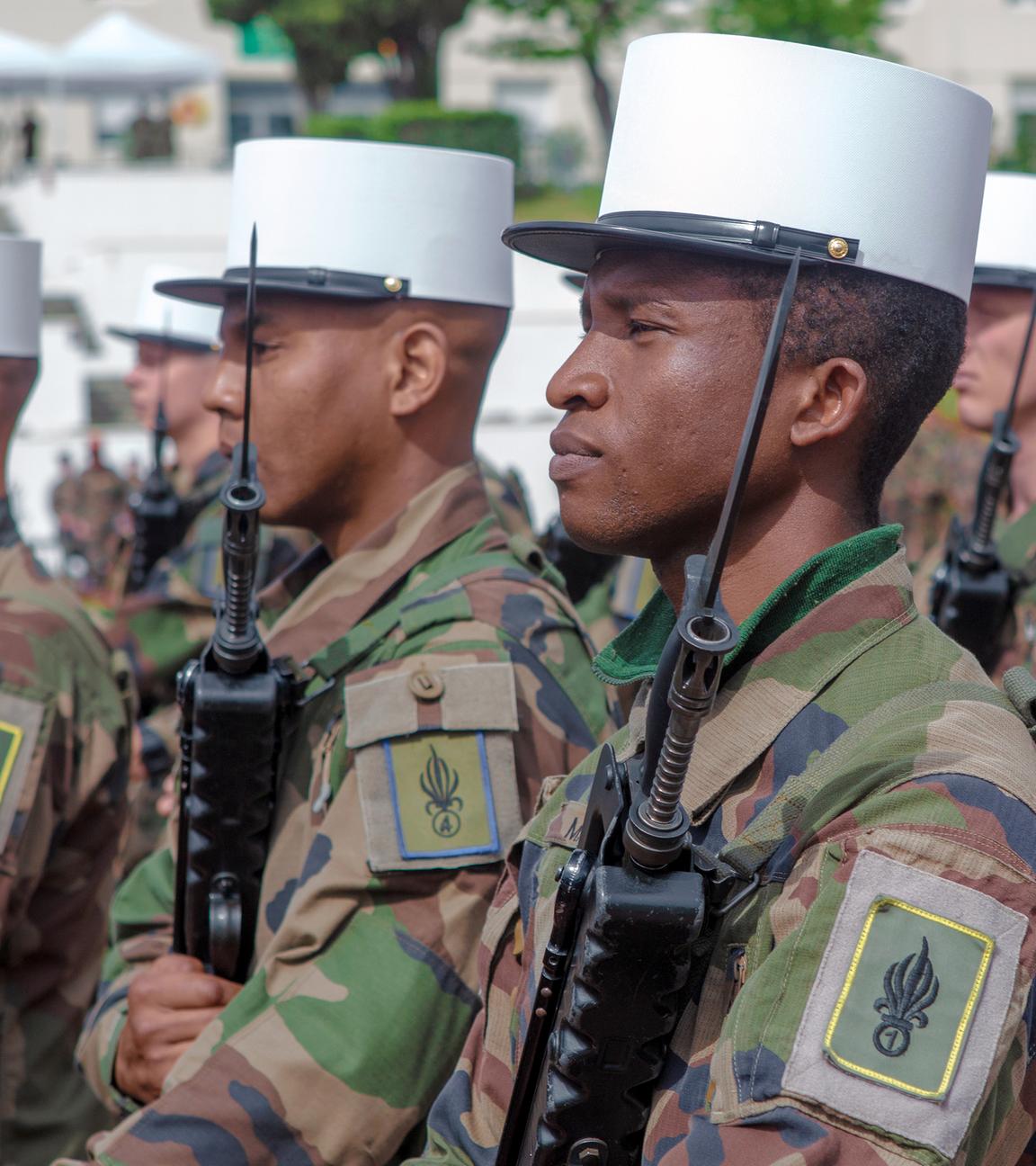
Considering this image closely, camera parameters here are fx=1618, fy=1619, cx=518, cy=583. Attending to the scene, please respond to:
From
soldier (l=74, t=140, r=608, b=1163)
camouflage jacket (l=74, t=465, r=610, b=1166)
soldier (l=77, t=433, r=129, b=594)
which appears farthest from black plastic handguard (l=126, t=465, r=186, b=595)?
soldier (l=77, t=433, r=129, b=594)

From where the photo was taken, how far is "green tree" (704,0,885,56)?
2061 cm

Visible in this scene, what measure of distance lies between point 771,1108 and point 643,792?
304 millimetres

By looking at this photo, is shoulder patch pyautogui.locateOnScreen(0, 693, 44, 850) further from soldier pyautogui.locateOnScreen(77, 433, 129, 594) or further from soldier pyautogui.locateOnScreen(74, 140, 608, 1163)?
soldier pyautogui.locateOnScreen(77, 433, 129, 594)

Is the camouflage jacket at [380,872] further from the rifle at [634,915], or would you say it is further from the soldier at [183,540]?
the soldier at [183,540]

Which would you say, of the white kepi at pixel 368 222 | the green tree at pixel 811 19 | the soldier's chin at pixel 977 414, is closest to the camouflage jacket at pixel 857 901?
the white kepi at pixel 368 222

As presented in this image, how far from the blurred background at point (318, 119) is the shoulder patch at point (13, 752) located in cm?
563

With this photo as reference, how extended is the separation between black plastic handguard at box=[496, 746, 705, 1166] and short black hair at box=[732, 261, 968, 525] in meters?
0.53

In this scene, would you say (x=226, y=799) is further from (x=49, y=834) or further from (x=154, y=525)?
(x=154, y=525)

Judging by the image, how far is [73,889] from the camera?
348 cm

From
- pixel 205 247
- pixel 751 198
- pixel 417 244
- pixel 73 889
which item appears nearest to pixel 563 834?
pixel 751 198

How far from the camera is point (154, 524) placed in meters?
6.73

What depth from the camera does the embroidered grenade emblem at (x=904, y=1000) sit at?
1.41 metres

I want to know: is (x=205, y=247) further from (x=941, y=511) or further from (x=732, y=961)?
(x=732, y=961)

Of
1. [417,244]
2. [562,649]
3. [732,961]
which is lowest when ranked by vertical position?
[562,649]
